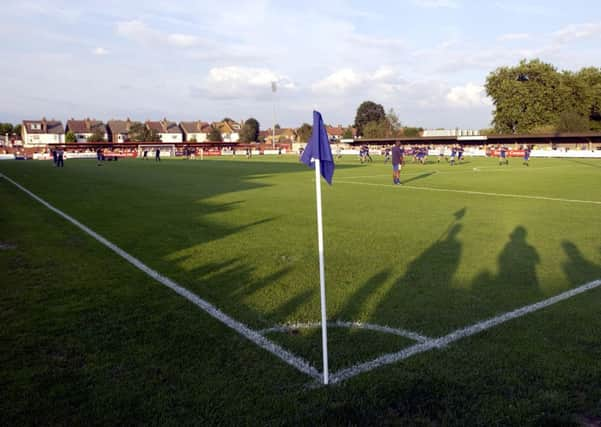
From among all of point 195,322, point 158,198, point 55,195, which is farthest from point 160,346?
point 55,195

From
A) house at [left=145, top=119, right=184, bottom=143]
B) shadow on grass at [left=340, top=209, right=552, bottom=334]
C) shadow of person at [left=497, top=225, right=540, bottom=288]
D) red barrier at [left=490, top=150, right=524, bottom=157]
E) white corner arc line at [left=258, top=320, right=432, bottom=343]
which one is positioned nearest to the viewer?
white corner arc line at [left=258, top=320, right=432, bottom=343]

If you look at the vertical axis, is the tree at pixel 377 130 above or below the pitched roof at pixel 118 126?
below

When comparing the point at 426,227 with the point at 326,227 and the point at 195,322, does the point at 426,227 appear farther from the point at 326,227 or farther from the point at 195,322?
the point at 195,322

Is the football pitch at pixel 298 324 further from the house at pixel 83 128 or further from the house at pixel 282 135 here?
the house at pixel 282 135

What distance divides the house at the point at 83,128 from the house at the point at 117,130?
1591mm

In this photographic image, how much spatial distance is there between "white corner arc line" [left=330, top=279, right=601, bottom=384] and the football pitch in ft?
0.08

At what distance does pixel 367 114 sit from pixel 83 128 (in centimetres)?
7778

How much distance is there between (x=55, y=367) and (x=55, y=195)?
1679cm

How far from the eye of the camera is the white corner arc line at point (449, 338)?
405 centimetres

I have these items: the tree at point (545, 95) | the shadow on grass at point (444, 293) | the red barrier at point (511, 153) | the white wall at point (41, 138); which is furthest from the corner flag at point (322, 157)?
the white wall at point (41, 138)

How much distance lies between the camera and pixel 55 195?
746 inches

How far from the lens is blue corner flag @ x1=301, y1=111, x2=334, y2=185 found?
3963mm

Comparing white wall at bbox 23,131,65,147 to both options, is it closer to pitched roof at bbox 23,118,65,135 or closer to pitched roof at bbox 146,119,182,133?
pitched roof at bbox 23,118,65,135

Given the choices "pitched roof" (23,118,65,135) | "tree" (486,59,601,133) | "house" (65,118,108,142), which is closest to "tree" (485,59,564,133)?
"tree" (486,59,601,133)
